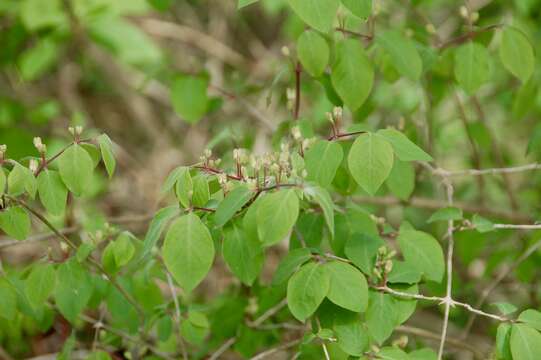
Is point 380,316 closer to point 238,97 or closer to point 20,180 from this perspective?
point 20,180

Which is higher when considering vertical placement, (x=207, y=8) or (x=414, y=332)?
(x=207, y=8)

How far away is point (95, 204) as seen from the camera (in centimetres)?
458

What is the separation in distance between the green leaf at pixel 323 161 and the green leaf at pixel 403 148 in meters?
0.11

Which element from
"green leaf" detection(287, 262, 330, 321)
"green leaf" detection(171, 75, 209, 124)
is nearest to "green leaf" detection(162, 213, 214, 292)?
"green leaf" detection(287, 262, 330, 321)

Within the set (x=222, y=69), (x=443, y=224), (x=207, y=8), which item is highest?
(x=207, y=8)

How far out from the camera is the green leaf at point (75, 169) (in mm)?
1516

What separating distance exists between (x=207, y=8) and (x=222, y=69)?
786mm

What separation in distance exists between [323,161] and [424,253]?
40 centimetres

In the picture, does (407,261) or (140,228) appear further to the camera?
(140,228)

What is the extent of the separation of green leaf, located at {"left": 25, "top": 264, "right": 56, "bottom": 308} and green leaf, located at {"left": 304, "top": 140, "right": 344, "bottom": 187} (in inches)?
27.5

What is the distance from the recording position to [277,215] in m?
1.34

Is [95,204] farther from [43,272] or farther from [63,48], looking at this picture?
[43,272]

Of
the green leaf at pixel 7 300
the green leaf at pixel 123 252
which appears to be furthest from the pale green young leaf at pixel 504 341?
the green leaf at pixel 7 300

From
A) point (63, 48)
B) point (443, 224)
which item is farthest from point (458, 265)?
point (63, 48)
